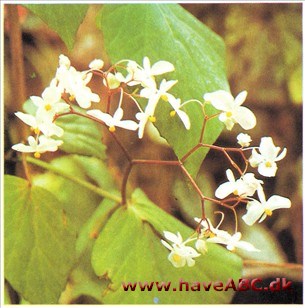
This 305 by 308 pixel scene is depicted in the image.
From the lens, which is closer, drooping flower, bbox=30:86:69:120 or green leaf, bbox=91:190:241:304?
drooping flower, bbox=30:86:69:120

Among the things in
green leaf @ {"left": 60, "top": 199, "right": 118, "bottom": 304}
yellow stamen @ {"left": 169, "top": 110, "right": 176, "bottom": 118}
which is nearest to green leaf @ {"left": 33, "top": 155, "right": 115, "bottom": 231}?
green leaf @ {"left": 60, "top": 199, "right": 118, "bottom": 304}

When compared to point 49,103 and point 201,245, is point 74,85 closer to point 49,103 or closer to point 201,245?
point 49,103

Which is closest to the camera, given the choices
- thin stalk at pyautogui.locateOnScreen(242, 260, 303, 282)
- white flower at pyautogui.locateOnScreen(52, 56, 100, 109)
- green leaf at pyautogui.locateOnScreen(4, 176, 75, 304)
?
white flower at pyautogui.locateOnScreen(52, 56, 100, 109)

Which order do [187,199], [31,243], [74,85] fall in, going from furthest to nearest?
[187,199] → [31,243] → [74,85]

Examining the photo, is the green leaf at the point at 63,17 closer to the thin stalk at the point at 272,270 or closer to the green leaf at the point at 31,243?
the green leaf at the point at 31,243

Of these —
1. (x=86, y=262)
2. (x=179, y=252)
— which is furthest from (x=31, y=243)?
(x=179, y=252)

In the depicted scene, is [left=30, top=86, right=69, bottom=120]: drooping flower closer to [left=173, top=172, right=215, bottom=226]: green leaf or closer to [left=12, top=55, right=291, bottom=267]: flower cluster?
[left=12, top=55, right=291, bottom=267]: flower cluster
